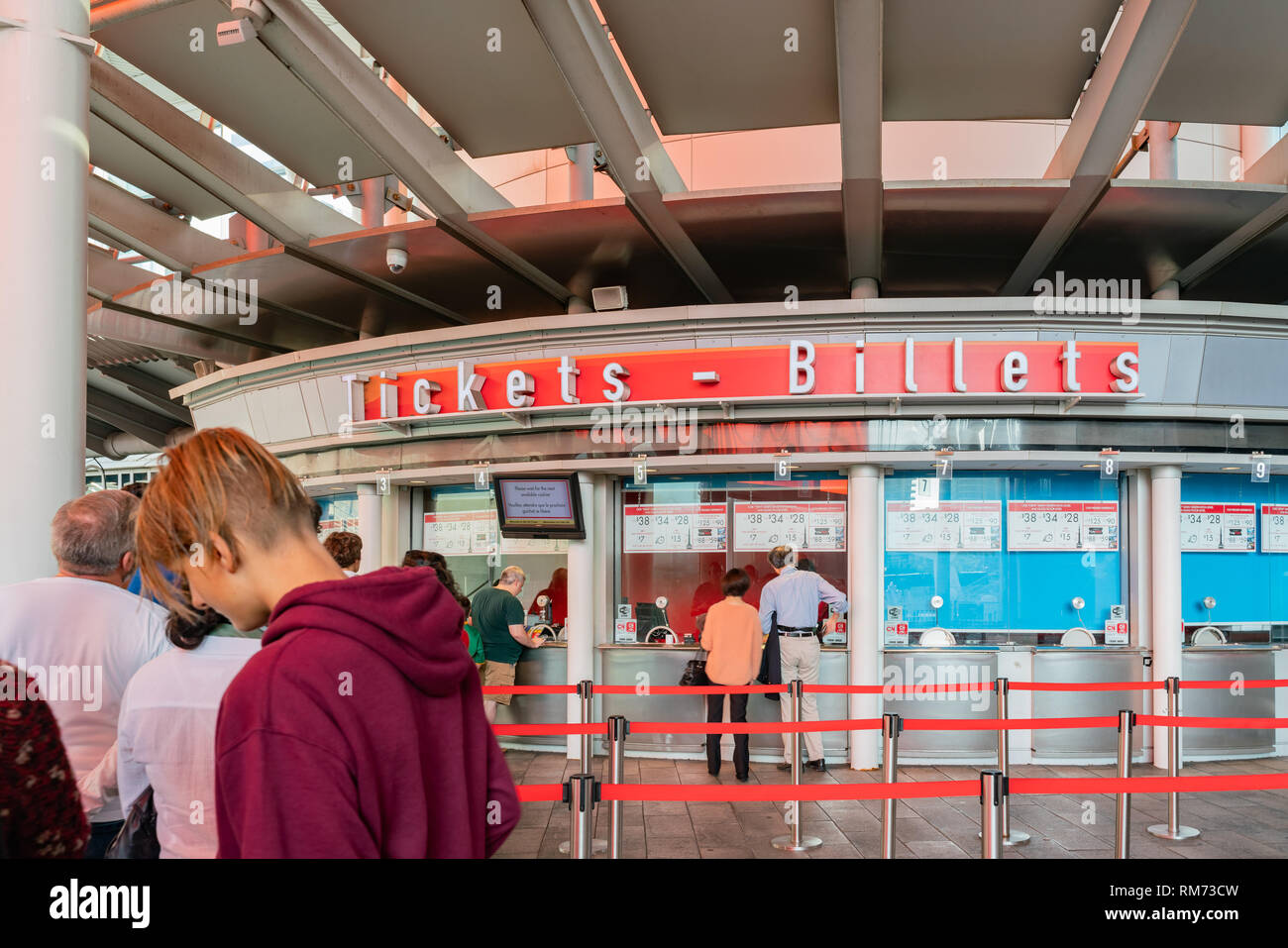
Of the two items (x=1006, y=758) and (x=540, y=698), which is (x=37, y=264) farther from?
(x=1006, y=758)

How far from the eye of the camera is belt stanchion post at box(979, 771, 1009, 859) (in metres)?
3.46

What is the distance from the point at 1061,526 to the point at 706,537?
3631 millimetres

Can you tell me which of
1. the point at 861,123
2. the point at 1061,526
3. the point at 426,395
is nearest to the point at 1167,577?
the point at 1061,526

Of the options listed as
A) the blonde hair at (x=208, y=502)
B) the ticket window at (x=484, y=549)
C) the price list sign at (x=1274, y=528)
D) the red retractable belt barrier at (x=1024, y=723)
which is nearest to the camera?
the blonde hair at (x=208, y=502)

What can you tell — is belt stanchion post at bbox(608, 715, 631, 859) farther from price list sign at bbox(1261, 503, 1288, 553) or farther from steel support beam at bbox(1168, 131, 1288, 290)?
price list sign at bbox(1261, 503, 1288, 553)

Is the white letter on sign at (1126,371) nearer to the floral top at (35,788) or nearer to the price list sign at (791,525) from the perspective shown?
the price list sign at (791,525)

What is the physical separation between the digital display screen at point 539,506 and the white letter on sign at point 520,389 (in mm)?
866

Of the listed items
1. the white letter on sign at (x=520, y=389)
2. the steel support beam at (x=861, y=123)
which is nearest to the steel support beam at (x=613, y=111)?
the steel support beam at (x=861, y=123)

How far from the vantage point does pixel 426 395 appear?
29.5 ft

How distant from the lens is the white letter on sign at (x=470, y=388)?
8.72m

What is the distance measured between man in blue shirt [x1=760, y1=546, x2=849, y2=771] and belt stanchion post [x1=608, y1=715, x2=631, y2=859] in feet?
10.6

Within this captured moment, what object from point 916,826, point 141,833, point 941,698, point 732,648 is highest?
point 141,833
